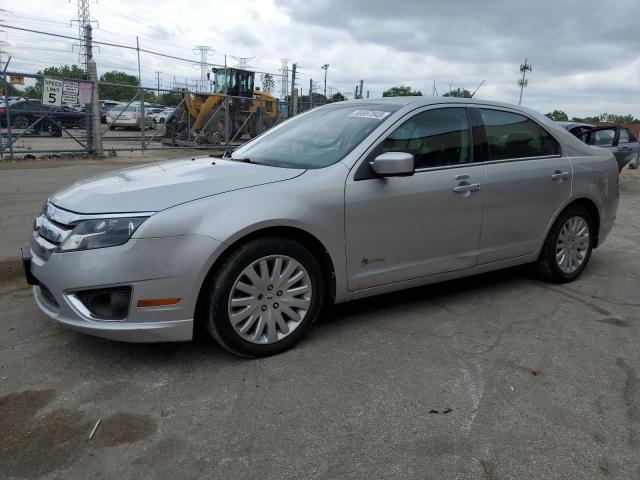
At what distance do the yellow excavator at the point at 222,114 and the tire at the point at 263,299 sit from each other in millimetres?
14820

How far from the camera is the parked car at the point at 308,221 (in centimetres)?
297

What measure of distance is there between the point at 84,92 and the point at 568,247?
39.8ft

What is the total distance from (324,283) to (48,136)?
39.6 ft

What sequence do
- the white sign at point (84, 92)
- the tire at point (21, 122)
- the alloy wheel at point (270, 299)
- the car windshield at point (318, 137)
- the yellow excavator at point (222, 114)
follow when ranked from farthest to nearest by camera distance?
the yellow excavator at point (222, 114) → the tire at point (21, 122) → the white sign at point (84, 92) → the car windshield at point (318, 137) → the alloy wheel at point (270, 299)

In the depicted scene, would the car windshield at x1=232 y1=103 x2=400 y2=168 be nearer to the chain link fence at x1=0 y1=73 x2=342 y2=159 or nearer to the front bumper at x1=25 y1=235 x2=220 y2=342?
the front bumper at x1=25 y1=235 x2=220 y2=342

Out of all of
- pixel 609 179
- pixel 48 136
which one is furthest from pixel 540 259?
pixel 48 136

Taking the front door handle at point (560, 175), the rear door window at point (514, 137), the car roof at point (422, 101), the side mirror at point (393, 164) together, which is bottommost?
the front door handle at point (560, 175)

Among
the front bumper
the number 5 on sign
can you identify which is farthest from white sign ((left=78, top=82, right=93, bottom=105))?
the front bumper

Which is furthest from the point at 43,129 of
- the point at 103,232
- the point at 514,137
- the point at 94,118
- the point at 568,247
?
the point at 568,247

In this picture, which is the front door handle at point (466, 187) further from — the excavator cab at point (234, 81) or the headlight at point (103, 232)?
the excavator cab at point (234, 81)

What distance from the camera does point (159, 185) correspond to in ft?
10.7

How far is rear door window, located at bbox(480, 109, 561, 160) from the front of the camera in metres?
4.36

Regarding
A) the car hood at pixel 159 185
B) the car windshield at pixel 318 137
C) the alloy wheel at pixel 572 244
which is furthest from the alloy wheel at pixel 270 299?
the alloy wheel at pixel 572 244

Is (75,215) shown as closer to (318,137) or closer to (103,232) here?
(103,232)
